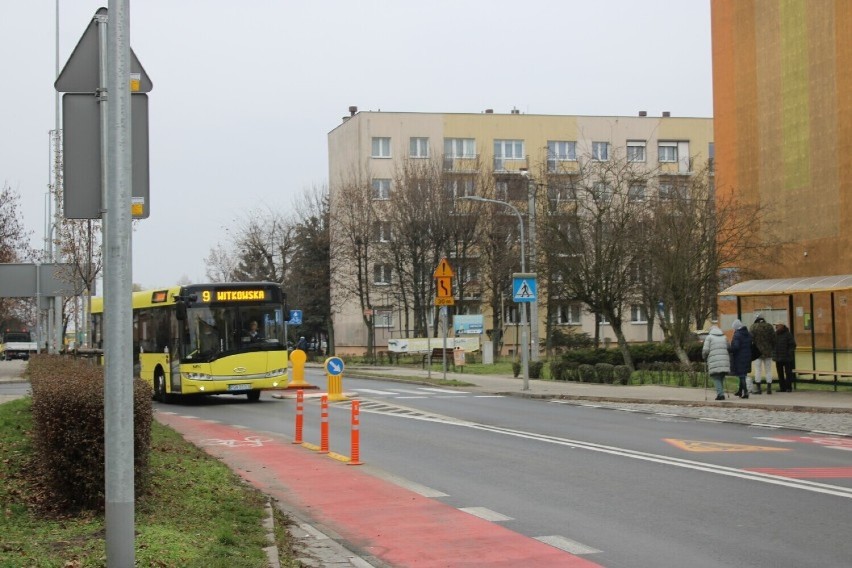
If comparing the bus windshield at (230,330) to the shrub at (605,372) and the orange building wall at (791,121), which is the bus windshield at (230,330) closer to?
the shrub at (605,372)

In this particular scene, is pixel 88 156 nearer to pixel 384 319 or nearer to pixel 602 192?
pixel 602 192

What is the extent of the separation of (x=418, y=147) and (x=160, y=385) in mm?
51048

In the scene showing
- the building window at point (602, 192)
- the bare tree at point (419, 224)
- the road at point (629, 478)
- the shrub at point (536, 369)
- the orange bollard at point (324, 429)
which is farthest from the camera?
the bare tree at point (419, 224)

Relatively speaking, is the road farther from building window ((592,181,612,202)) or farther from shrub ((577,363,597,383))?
building window ((592,181,612,202))

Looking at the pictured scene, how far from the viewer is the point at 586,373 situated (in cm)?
3488

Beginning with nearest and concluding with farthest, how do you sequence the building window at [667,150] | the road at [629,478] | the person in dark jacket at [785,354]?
the road at [629,478]
the person in dark jacket at [785,354]
the building window at [667,150]

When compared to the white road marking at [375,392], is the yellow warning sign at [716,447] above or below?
above

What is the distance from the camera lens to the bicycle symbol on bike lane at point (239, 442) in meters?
17.2

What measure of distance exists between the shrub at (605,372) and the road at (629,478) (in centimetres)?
1026

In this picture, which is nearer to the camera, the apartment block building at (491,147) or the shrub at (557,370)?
the shrub at (557,370)

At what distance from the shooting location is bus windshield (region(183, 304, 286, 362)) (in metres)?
27.2

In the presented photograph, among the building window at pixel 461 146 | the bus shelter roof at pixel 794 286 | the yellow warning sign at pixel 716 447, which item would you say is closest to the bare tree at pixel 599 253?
the bus shelter roof at pixel 794 286

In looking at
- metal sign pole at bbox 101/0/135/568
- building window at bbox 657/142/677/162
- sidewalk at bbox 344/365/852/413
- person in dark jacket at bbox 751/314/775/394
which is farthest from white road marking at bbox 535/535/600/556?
building window at bbox 657/142/677/162

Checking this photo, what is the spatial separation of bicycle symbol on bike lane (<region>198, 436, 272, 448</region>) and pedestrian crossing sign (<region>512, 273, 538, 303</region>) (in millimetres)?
14363
